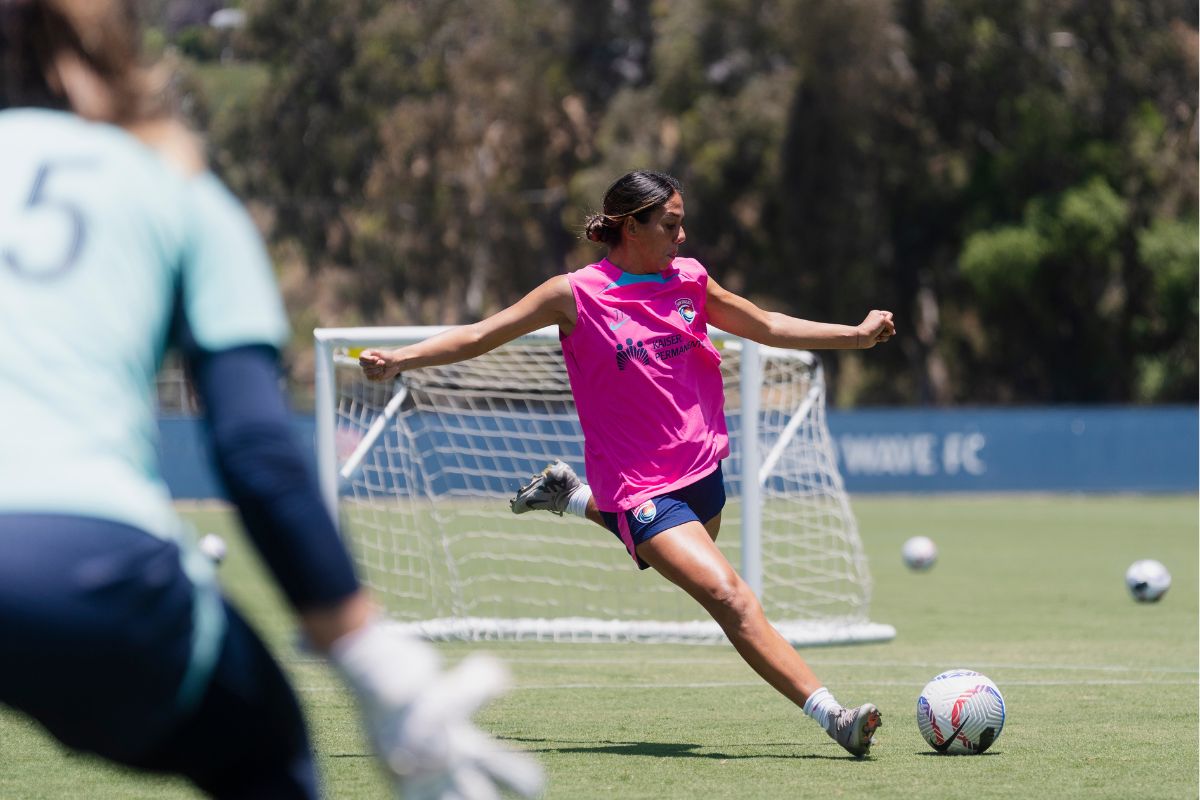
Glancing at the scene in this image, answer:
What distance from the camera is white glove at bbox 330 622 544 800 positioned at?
2.06 meters

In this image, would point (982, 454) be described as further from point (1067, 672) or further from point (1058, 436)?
point (1067, 672)

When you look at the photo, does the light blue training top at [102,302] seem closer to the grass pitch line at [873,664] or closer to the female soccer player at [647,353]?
the female soccer player at [647,353]

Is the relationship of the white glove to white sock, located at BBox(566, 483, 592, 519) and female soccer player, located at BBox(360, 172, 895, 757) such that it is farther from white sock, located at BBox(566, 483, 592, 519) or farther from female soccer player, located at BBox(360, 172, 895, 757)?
white sock, located at BBox(566, 483, 592, 519)

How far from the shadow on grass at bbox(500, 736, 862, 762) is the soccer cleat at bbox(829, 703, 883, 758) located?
0.13 meters

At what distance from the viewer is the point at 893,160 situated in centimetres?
4362

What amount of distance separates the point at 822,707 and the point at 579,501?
6.34 ft

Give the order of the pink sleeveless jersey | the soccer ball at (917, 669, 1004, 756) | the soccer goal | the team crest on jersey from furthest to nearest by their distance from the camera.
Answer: the soccer goal
the team crest on jersey
the pink sleeveless jersey
the soccer ball at (917, 669, 1004, 756)

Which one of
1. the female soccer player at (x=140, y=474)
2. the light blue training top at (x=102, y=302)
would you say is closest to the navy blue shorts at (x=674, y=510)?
the female soccer player at (x=140, y=474)

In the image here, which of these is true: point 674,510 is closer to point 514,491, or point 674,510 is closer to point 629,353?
point 629,353

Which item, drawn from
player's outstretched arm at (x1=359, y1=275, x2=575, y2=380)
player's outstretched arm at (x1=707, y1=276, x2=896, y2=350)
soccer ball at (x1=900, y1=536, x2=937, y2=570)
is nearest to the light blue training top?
player's outstretched arm at (x1=359, y1=275, x2=575, y2=380)

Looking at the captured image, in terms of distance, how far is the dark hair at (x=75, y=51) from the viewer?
2.22 metres

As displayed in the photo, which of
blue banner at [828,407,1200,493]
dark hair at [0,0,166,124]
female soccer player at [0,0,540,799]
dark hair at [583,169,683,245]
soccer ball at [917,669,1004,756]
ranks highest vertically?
dark hair at [583,169,683,245]

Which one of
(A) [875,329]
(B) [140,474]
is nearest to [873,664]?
(A) [875,329]

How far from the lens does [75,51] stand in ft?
7.40
